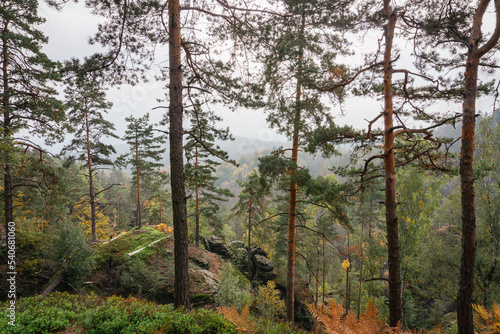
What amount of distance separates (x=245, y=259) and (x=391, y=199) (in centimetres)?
1750

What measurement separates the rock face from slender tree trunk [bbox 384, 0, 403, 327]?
598 inches

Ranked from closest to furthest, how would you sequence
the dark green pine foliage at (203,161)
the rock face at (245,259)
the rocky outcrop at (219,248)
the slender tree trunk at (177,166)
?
1. the slender tree trunk at (177,166)
2. the dark green pine foliage at (203,161)
3. the rock face at (245,259)
4. the rocky outcrop at (219,248)

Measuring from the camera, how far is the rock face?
1898 centimetres

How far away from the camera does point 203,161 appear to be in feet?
50.5

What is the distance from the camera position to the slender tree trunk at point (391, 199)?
4984mm

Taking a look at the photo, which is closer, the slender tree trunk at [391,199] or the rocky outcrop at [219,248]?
the slender tree trunk at [391,199]

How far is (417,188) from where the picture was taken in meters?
11.7

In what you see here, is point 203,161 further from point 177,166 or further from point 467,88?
point 467,88

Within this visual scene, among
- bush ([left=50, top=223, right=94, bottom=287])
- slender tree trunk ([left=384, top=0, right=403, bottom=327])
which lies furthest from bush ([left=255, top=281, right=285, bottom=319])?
bush ([left=50, top=223, right=94, bottom=287])

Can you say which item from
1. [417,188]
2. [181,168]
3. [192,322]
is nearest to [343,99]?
[181,168]

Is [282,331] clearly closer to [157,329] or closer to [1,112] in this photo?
[157,329]

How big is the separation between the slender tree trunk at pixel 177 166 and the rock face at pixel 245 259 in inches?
598

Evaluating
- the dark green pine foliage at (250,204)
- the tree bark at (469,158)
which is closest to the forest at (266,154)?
the tree bark at (469,158)

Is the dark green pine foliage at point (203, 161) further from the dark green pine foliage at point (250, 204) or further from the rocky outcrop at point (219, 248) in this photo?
the rocky outcrop at point (219, 248)
